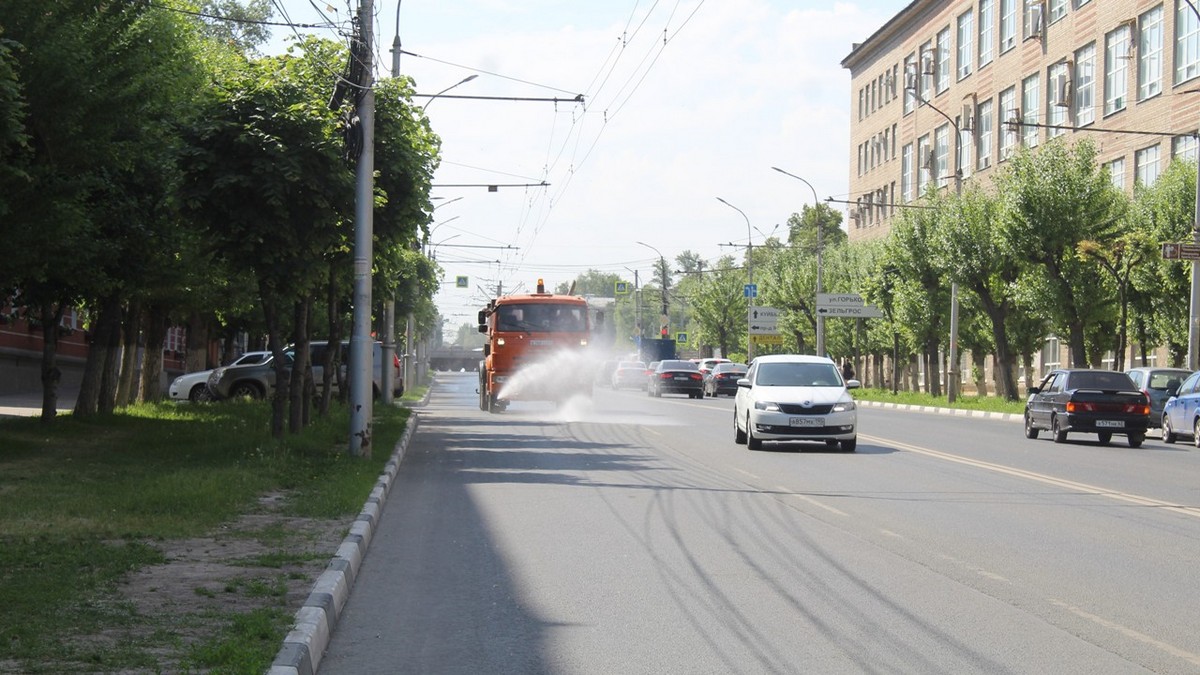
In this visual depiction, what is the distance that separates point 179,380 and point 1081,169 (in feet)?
87.2

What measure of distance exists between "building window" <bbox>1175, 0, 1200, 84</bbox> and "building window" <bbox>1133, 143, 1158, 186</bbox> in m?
2.97

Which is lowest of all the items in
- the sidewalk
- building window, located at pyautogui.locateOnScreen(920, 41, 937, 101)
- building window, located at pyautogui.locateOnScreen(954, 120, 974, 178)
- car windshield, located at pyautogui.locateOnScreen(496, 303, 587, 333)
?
the sidewalk

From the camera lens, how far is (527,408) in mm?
44250

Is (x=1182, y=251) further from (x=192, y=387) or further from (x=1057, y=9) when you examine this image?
(x=1057, y=9)

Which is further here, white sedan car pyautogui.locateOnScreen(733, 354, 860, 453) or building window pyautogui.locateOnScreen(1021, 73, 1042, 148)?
building window pyautogui.locateOnScreen(1021, 73, 1042, 148)

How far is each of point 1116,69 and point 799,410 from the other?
33502 mm

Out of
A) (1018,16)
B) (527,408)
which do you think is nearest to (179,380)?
(527,408)

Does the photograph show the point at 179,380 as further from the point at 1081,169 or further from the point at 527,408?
the point at 1081,169

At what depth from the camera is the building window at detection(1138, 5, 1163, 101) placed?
48.2 metres

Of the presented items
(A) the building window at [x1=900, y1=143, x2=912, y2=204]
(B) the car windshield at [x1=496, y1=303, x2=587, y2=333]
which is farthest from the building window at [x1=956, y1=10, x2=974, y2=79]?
(B) the car windshield at [x1=496, y1=303, x2=587, y2=333]

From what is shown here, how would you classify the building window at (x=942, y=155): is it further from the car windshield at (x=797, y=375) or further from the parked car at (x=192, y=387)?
the car windshield at (x=797, y=375)

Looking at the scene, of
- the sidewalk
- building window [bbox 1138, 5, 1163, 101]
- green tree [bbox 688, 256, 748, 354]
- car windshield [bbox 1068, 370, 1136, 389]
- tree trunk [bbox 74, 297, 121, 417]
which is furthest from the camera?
green tree [bbox 688, 256, 748, 354]

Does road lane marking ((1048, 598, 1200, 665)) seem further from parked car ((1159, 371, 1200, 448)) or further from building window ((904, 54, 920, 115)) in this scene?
building window ((904, 54, 920, 115))

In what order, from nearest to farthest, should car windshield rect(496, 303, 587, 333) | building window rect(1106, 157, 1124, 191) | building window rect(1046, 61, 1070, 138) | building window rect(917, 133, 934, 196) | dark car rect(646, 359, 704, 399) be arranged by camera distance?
1. car windshield rect(496, 303, 587, 333)
2. building window rect(1106, 157, 1124, 191)
3. building window rect(1046, 61, 1070, 138)
4. dark car rect(646, 359, 704, 399)
5. building window rect(917, 133, 934, 196)
